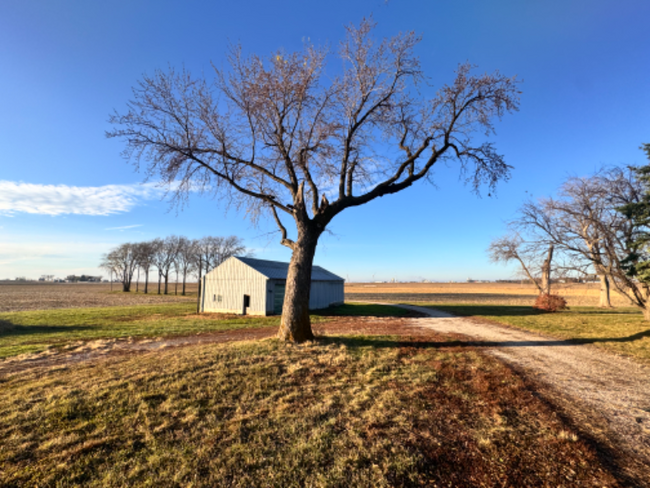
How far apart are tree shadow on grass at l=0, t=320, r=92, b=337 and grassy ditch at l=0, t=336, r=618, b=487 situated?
11.3 meters

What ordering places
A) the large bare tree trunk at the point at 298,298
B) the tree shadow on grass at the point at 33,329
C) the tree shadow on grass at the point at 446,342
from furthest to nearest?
the tree shadow on grass at the point at 33,329 < the tree shadow on grass at the point at 446,342 < the large bare tree trunk at the point at 298,298

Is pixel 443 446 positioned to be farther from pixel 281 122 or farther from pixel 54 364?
pixel 54 364

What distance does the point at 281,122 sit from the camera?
10.1 meters

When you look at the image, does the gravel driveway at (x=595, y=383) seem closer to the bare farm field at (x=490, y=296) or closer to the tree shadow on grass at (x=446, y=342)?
the tree shadow on grass at (x=446, y=342)

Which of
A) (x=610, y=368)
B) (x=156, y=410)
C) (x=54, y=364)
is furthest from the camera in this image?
(x=54, y=364)

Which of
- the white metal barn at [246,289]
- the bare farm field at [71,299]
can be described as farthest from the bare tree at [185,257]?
the white metal barn at [246,289]

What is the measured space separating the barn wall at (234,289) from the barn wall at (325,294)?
499 cm

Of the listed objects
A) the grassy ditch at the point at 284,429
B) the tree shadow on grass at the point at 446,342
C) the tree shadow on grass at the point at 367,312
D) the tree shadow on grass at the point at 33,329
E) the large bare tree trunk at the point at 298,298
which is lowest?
the tree shadow on grass at the point at 33,329

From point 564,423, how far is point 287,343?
21.5 ft

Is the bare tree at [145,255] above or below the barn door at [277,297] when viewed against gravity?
above

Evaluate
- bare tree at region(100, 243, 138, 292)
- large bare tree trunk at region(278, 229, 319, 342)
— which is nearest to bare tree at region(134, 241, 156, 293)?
bare tree at region(100, 243, 138, 292)

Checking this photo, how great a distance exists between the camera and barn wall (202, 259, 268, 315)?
2391cm

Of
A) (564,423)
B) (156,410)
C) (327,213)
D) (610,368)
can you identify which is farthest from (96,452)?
(610,368)

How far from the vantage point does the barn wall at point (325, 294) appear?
27.7 m
